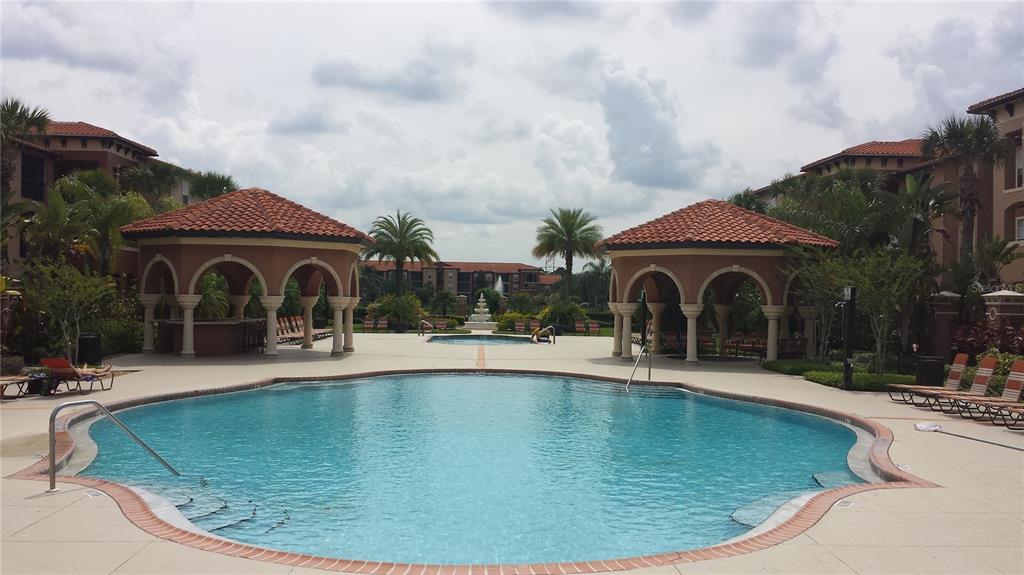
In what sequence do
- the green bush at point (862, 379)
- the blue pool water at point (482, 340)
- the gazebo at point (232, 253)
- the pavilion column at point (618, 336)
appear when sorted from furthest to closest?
the blue pool water at point (482, 340)
the pavilion column at point (618, 336)
the gazebo at point (232, 253)
the green bush at point (862, 379)

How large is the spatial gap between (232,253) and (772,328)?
1804cm

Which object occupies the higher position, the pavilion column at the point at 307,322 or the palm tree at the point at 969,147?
the palm tree at the point at 969,147

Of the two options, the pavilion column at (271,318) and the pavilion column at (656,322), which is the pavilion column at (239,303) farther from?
the pavilion column at (656,322)

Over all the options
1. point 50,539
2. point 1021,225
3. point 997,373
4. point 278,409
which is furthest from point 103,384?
point 1021,225

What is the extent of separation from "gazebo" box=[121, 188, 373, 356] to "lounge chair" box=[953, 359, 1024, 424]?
727 inches

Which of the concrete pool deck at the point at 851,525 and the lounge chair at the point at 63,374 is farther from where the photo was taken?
the lounge chair at the point at 63,374

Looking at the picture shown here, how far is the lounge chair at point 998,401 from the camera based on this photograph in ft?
44.6

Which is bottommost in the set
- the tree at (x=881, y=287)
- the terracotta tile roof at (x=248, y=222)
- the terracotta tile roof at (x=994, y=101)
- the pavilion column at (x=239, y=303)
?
the pavilion column at (x=239, y=303)

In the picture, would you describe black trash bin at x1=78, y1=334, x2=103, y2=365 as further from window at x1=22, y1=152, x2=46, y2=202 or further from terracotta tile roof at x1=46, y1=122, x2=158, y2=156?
terracotta tile roof at x1=46, y1=122, x2=158, y2=156

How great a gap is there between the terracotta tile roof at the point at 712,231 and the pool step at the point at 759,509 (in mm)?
14943

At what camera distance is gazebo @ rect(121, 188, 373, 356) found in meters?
24.1

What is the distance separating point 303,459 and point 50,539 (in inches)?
203

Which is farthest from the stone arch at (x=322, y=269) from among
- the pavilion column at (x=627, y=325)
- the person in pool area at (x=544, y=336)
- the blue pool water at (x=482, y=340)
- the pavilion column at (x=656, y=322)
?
the person in pool area at (x=544, y=336)

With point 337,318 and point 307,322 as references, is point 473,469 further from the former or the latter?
point 307,322
